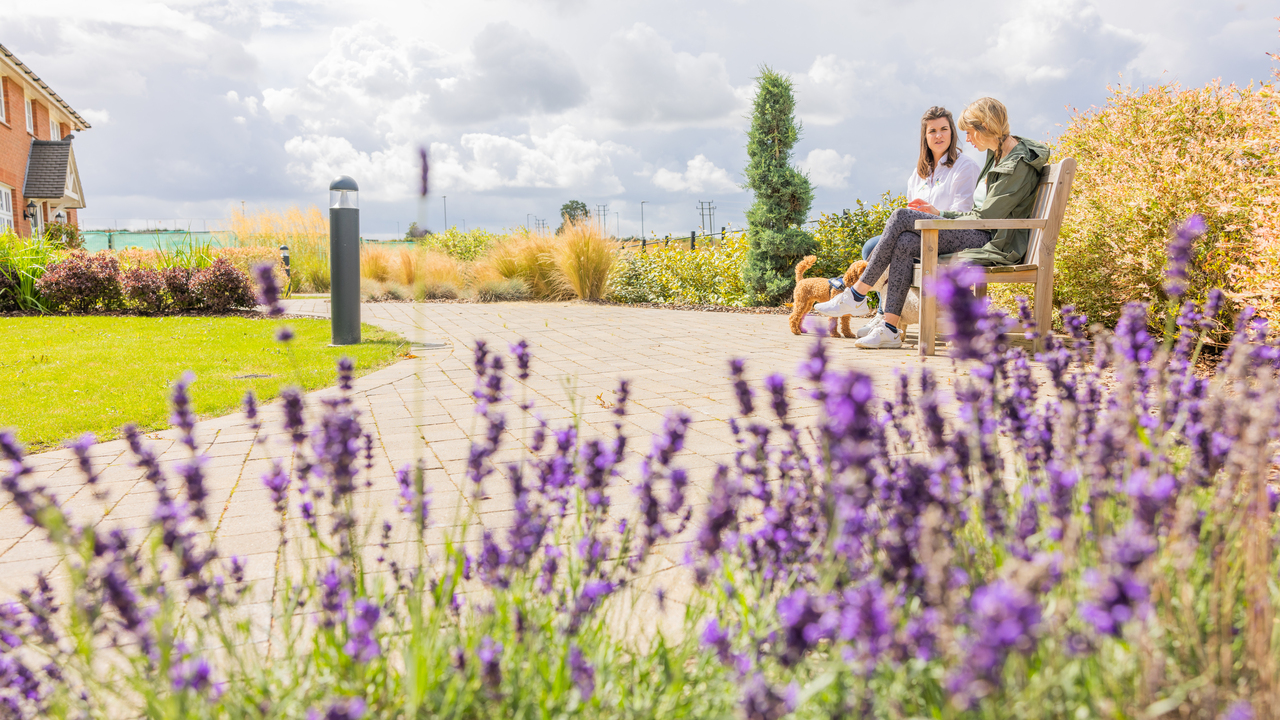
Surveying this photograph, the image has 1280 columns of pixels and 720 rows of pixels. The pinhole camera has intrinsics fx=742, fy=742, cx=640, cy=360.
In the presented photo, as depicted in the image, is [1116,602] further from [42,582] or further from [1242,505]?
[42,582]

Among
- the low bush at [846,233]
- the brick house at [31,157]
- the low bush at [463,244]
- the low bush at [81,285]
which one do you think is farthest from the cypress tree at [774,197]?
the brick house at [31,157]

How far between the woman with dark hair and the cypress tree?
4555mm

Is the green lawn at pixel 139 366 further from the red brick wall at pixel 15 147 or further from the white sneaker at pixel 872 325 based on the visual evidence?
the red brick wall at pixel 15 147

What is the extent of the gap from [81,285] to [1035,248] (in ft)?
39.3

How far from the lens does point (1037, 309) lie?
5.28 metres

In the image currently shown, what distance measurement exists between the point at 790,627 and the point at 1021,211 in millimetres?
5674

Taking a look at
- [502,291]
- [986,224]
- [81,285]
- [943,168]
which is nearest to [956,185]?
[943,168]

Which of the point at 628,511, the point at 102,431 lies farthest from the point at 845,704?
the point at 102,431

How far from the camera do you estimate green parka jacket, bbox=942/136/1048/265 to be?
5.38m

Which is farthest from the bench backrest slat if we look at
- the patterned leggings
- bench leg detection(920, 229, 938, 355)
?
bench leg detection(920, 229, 938, 355)

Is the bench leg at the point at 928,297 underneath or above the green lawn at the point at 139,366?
above

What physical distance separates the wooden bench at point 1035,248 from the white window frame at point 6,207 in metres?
27.6

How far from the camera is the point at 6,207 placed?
2334 centimetres

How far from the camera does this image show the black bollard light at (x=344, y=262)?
686 centimetres
